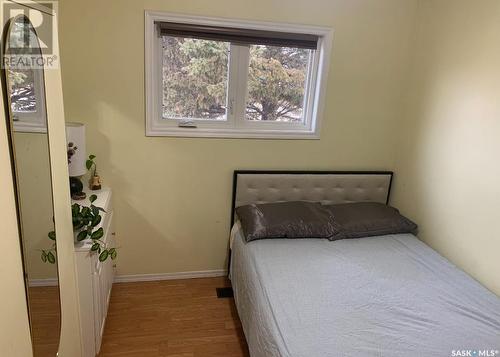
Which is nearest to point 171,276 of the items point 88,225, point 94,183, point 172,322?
point 172,322

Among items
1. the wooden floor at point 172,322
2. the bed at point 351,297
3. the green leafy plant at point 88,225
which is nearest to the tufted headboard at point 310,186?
the bed at point 351,297

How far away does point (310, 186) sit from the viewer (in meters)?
2.89

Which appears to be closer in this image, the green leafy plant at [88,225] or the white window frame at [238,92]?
the green leafy plant at [88,225]

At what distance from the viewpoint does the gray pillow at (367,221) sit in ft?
8.51

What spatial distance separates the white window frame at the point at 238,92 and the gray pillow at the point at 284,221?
0.57 meters

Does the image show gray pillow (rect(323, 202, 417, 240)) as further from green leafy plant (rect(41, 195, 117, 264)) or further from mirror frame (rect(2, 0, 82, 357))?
mirror frame (rect(2, 0, 82, 357))

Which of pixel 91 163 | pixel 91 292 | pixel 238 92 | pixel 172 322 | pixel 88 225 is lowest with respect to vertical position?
pixel 172 322

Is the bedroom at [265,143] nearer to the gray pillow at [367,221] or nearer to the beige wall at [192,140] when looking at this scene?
the beige wall at [192,140]

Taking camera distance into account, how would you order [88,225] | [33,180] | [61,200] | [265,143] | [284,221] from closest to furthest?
[33,180] → [61,200] → [88,225] → [284,221] → [265,143]

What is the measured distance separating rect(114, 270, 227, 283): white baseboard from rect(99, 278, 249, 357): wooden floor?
0.04 meters

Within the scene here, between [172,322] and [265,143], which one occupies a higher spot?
[265,143]

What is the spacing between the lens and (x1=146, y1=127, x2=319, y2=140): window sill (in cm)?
262

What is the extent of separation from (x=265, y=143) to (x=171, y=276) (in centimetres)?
136

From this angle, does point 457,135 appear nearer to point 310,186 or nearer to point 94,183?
point 310,186
